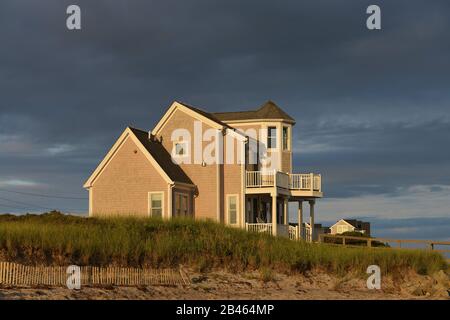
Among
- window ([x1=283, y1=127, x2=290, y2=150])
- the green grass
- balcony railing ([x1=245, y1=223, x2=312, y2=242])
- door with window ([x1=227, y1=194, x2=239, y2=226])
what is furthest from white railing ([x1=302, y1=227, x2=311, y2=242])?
the green grass

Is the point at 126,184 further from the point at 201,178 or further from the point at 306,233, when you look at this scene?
the point at 306,233

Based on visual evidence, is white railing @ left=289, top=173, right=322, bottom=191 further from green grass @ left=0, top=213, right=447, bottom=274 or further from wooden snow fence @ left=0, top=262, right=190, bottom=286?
wooden snow fence @ left=0, top=262, right=190, bottom=286

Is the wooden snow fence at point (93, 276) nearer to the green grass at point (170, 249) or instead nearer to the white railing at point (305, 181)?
the green grass at point (170, 249)

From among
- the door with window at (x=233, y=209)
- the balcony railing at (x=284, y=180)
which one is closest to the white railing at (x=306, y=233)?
the balcony railing at (x=284, y=180)

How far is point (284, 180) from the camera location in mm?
50250

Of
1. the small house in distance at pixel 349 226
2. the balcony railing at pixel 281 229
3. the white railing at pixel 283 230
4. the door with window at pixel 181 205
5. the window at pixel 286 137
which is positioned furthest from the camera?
the small house in distance at pixel 349 226

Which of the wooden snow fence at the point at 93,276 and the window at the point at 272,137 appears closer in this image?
the wooden snow fence at the point at 93,276

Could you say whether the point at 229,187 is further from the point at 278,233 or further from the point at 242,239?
the point at 242,239

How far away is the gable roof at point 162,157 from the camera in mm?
47781

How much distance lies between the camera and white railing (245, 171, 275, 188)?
1928 inches

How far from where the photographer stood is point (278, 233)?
158 ft

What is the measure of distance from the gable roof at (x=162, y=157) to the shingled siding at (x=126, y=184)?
2.02 ft

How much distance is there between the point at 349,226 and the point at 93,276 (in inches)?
3351

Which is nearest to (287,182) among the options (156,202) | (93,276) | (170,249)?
(156,202)
